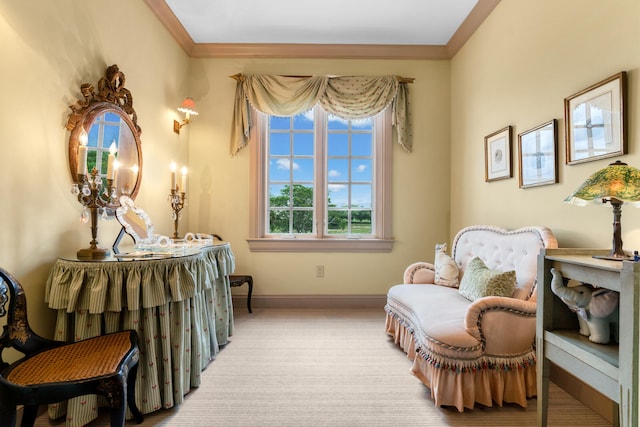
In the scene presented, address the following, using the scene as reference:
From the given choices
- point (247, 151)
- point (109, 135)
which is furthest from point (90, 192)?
point (247, 151)

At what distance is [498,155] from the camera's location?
107 inches

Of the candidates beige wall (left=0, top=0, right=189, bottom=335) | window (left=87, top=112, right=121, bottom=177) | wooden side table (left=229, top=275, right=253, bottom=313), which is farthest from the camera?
wooden side table (left=229, top=275, right=253, bottom=313)

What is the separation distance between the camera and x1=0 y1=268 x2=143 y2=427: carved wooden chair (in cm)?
119

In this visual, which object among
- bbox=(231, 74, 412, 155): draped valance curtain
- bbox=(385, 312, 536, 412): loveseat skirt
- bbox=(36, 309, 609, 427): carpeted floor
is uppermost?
bbox=(231, 74, 412, 155): draped valance curtain

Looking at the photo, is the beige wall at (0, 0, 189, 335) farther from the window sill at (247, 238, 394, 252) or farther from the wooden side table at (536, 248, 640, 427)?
the wooden side table at (536, 248, 640, 427)

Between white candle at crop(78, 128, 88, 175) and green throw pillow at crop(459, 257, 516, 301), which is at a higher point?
white candle at crop(78, 128, 88, 175)

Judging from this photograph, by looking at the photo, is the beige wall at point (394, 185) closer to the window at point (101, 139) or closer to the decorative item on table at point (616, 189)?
the window at point (101, 139)

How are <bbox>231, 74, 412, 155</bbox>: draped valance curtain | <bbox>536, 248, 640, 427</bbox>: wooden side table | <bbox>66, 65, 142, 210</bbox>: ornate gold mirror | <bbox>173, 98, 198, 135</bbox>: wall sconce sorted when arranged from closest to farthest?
<bbox>536, 248, 640, 427</bbox>: wooden side table < <bbox>66, 65, 142, 210</bbox>: ornate gold mirror < <bbox>173, 98, 198, 135</bbox>: wall sconce < <bbox>231, 74, 412, 155</bbox>: draped valance curtain

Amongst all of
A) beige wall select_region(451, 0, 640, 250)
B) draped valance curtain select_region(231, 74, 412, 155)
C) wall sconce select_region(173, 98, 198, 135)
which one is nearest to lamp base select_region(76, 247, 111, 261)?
wall sconce select_region(173, 98, 198, 135)

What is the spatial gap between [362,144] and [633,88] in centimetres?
244

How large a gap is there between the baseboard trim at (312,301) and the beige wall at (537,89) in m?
1.29

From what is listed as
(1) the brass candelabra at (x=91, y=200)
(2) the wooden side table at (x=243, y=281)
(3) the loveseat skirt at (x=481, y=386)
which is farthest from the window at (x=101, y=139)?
(3) the loveseat skirt at (x=481, y=386)

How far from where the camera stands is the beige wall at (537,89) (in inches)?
63.8

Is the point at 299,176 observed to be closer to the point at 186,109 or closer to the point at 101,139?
the point at 186,109
